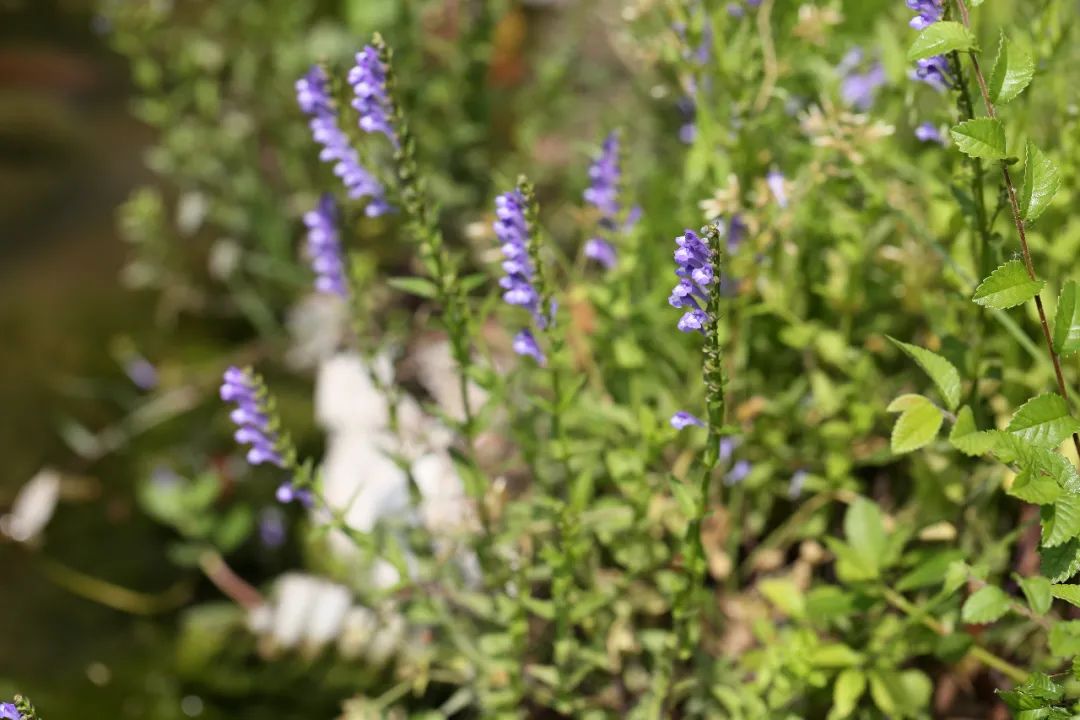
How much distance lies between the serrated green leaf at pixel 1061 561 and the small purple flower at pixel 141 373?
2.99m

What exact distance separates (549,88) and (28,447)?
2.22 metres

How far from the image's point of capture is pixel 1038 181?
1500mm

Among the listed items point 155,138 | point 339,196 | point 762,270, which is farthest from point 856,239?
point 155,138

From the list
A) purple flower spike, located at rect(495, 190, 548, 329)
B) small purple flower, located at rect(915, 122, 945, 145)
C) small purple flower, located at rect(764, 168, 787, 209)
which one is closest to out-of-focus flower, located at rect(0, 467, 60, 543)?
purple flower spike, located at rect(495, 190, 548, 329)

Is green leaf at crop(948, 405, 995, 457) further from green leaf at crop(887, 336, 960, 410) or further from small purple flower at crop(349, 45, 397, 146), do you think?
small purple flower at crop(349, 45, 397, 146)

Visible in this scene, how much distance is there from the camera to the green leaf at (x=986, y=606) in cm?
169

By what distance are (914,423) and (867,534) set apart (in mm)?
468

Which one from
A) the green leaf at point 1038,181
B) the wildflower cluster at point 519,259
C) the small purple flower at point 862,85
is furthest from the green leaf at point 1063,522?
the small purple flower at point 862,85

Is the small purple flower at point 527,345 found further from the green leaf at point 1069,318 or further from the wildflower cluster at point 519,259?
the green leaf at point 1069,318

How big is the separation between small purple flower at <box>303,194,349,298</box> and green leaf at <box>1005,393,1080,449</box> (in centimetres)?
146

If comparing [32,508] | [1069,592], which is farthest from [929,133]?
[32,508]

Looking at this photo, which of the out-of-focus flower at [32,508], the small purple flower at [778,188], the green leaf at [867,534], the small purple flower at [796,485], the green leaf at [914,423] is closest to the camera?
the green leaf at [914,423]

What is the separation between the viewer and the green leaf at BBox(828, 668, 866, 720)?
1.95 metres

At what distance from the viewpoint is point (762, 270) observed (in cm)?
232
